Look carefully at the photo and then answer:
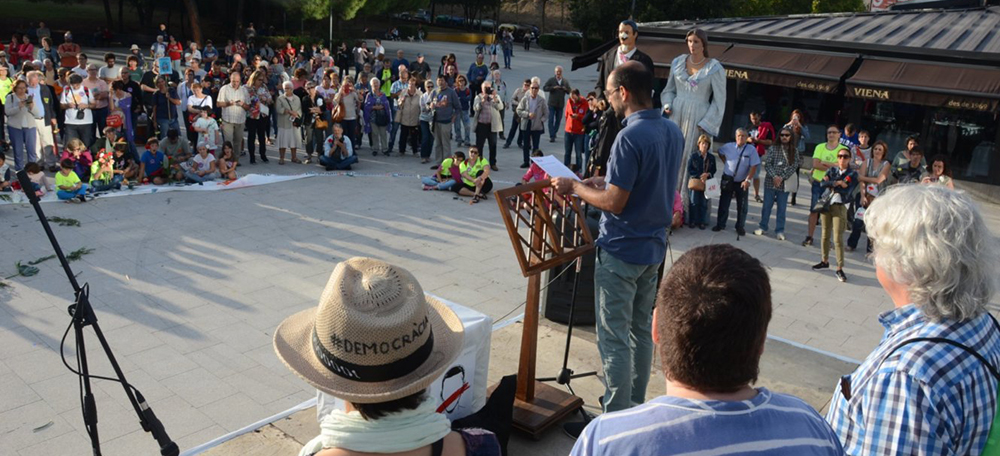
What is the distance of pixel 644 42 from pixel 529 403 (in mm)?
14679

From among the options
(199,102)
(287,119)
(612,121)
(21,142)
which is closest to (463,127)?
(287,119)

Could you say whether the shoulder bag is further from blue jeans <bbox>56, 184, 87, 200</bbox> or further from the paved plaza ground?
blue jeans <bbox>56, 184, 87, 200</bbox>

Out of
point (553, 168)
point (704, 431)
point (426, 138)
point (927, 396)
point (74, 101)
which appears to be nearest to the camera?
point (704, 431)

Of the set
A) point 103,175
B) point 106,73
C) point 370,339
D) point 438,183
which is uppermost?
point 370,339

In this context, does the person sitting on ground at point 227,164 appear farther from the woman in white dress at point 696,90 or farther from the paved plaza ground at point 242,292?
the woman in white dress at point 696,90

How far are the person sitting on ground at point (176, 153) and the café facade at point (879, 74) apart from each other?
8.51 m

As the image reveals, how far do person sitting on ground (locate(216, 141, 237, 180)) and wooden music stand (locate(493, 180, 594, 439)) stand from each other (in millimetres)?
9807

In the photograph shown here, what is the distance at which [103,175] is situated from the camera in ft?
41.3

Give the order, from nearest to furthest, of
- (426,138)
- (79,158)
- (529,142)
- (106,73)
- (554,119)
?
(79,158)
(529,142)
(426,138)
(106,73)
(554,119)

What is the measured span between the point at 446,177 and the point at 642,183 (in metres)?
9.49

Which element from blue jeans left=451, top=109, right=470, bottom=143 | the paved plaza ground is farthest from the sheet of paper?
blue jeans left=451, top=109, right=470, bottom=143

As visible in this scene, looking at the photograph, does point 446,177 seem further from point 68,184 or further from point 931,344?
point 931,344

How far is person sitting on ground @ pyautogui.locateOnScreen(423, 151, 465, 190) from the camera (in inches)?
528

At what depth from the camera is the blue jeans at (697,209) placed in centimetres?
1160
